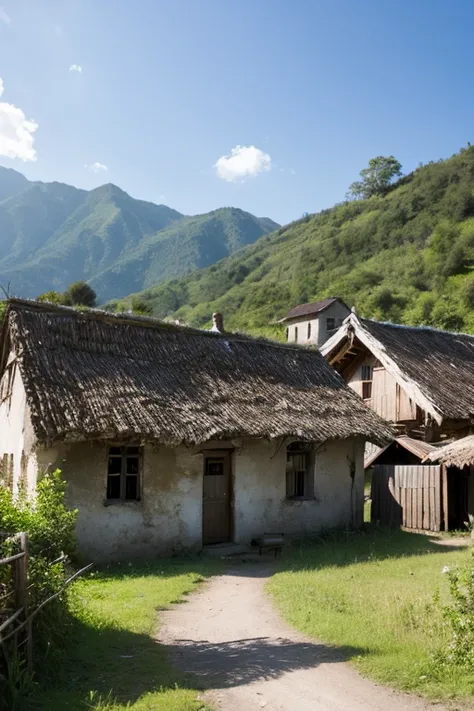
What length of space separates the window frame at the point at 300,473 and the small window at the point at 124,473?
389cm

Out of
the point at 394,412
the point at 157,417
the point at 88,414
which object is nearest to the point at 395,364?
the point at 394,412

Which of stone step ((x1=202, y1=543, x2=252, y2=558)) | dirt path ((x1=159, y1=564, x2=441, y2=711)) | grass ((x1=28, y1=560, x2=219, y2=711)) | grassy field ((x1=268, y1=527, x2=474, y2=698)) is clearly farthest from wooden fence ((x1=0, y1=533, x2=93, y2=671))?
stone step ((x1=202, y1=543, x2=252, y2=558))

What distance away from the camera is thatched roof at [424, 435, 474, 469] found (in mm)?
14289

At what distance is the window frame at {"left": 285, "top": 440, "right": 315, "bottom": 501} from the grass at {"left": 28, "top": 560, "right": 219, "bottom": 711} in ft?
16.9

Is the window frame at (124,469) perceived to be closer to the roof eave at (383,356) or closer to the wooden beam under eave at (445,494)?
the wooden beam under eave at (445,494)

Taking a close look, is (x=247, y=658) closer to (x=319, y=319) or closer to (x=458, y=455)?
(x=458, y=455)

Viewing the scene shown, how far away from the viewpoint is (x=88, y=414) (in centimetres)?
1193

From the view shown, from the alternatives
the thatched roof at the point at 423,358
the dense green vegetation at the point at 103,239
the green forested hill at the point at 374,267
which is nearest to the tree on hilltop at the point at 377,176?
the green forested hill at the point at 374,267

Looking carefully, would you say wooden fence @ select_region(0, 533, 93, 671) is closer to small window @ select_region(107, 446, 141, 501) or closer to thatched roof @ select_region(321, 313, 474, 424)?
small window @ select_region(107, 446, 141, 501)

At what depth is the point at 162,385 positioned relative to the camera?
14023mm

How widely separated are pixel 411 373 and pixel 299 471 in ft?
22.3

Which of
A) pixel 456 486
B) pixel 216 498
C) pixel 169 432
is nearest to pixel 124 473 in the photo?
pixel 169 432

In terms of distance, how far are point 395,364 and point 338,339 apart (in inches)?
132

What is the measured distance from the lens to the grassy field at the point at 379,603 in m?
6.02
